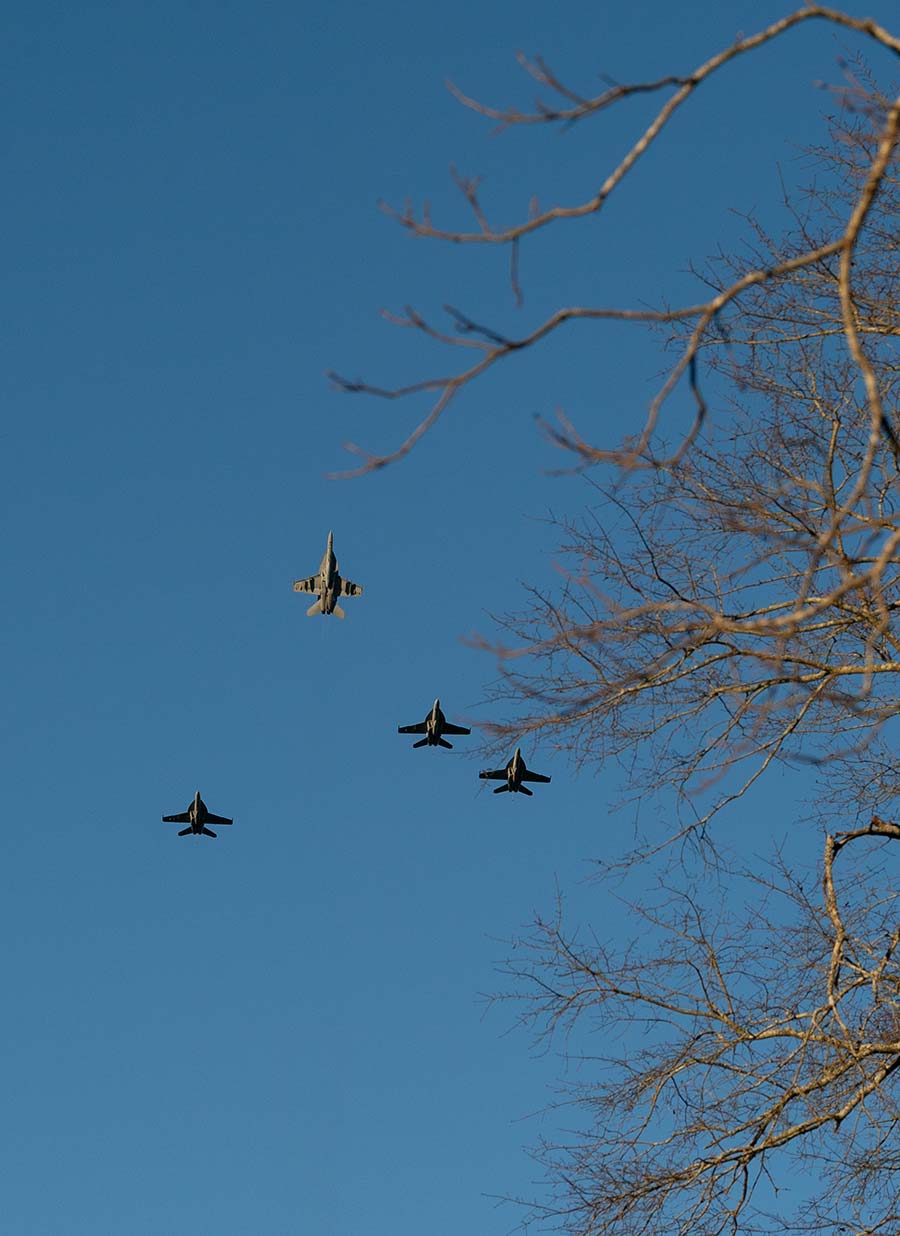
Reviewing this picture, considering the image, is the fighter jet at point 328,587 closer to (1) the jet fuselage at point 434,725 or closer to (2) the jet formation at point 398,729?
(2) the jet formation at point 398,729

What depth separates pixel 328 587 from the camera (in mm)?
49750

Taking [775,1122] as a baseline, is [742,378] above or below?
above

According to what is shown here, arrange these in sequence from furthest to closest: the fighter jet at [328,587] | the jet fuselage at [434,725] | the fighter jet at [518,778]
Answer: the fighter jet at [328,587]
the jet fuselage at [434,725]
the fighter jet at [518,778]

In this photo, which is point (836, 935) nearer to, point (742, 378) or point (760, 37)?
point (742, 378)

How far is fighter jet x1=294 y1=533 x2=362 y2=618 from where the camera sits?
4969cm

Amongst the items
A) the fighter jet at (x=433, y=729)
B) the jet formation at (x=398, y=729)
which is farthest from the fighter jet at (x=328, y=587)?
the fighter jet at (x=433, y=729)

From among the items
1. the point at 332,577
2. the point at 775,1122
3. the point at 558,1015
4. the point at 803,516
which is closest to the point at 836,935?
the point at 775,1122

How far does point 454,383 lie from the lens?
337 cm

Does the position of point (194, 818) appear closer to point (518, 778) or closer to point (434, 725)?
point (434, 725)

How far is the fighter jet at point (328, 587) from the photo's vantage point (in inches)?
1956

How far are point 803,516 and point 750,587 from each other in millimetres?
450

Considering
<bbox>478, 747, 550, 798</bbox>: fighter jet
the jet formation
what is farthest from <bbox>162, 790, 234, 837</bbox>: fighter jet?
<bbox>478, 747, 550, 798</bbox>: fighter jet

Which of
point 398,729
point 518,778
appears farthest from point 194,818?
point 518,778

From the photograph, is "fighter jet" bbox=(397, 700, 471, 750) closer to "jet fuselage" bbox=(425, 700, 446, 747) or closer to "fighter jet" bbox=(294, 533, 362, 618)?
"jet fuselage" bbox=(425, 700, 446, 747)
